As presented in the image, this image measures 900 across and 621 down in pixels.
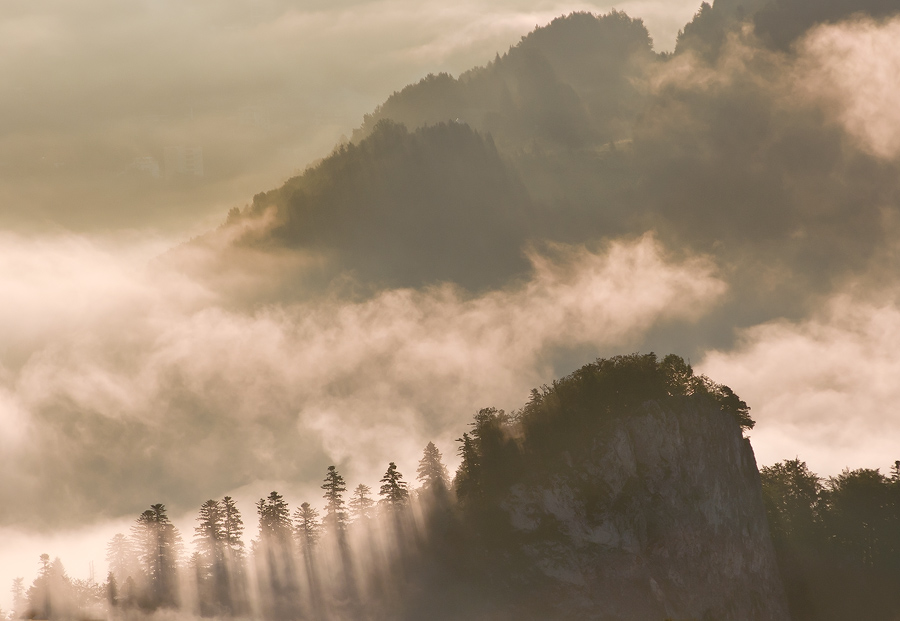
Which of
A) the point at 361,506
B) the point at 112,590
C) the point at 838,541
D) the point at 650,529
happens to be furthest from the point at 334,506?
the point at 838,541

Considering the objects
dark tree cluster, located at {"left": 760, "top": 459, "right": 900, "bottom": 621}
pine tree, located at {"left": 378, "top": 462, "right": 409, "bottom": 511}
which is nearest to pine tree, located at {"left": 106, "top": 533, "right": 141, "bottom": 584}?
pine tree, located at {"left": 378, "top": 462, "right": 409, "bottom": 511}

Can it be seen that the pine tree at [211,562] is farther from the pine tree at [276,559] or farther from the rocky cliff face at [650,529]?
the rocky cliff face at [650,529]

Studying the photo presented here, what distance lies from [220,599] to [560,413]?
209 feet

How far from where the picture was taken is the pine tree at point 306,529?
165 meters

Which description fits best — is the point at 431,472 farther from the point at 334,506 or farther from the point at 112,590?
the point at 112,590

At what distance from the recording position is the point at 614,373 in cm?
15662

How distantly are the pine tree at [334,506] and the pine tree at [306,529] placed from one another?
78.7 inches

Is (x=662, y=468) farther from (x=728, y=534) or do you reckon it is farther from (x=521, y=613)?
(x=521, y=613)

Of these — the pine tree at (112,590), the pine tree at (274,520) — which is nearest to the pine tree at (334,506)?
the pine tree at (274,520)

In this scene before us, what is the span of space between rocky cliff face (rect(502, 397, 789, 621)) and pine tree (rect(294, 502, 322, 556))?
1465 inches

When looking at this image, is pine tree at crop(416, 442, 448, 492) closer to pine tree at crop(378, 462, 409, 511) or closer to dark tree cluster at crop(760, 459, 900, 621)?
pine tree at crop(378, 462, 409, 511)

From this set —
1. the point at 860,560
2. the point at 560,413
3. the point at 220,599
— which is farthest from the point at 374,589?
the point at 860,560

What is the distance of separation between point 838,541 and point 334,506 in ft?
287

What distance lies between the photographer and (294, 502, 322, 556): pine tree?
165375mm
